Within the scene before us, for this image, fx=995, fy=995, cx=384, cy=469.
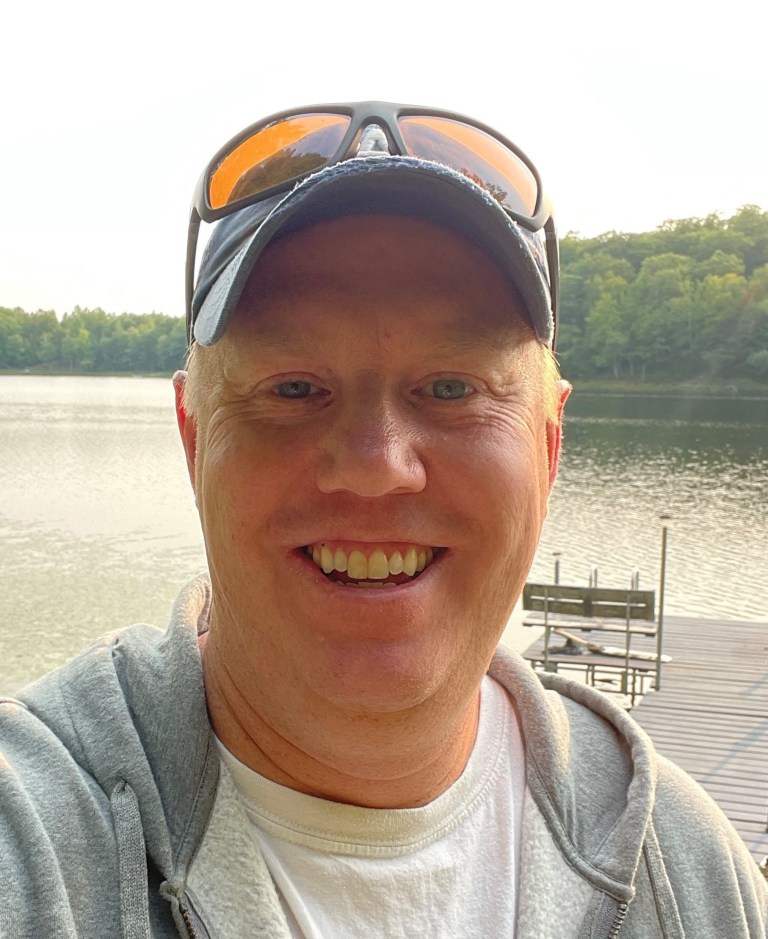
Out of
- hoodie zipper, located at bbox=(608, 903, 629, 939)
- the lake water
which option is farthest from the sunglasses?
the lake water

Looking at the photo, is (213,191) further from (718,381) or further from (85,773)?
(718,381)

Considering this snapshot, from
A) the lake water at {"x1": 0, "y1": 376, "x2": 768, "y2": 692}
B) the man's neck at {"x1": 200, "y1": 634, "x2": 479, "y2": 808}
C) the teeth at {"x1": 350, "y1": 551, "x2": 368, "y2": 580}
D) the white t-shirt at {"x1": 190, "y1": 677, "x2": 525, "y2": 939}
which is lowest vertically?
the lake water at {"x1": 0, "y1": 376, "x2": 768, "y2": 692}

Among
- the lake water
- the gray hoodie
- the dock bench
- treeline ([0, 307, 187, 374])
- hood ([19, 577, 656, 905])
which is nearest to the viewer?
the gray hoodie

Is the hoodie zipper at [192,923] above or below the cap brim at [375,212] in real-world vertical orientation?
below

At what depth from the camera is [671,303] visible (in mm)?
73312

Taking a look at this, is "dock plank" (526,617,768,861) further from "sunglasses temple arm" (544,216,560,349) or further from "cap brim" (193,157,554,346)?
"cap brim" (193,157,554,346)

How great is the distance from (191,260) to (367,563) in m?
0.61

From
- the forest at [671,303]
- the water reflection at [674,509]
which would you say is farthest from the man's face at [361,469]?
the forest at [671,303]

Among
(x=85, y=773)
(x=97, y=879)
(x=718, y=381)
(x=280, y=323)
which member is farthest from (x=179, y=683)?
(x=718, y=381)

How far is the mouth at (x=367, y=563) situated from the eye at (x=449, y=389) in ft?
0.73

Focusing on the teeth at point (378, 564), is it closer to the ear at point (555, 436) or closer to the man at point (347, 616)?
the man at point (347, 616)

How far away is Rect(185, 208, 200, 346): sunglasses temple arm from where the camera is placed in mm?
1619

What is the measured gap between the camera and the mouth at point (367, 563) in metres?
1.39

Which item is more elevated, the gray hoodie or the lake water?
the gray hoodie
